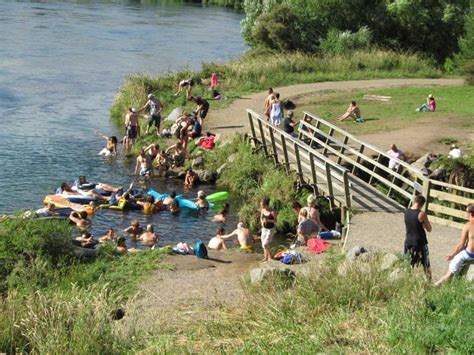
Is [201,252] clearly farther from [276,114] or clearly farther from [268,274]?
[276,114]

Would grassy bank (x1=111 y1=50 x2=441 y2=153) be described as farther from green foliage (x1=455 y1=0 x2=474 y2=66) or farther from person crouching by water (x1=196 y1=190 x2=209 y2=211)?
person crouching by water (x1=196 y1=190 x2=209 y2=211)

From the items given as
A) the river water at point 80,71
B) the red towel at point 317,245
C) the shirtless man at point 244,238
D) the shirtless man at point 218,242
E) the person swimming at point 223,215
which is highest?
the red towel at point 317,245

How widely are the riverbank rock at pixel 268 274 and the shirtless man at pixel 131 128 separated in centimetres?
1590

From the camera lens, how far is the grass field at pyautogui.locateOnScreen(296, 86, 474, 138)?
3019 centimetres

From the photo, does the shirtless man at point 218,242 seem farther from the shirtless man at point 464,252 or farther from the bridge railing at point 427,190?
the shirtless man at point 464,252

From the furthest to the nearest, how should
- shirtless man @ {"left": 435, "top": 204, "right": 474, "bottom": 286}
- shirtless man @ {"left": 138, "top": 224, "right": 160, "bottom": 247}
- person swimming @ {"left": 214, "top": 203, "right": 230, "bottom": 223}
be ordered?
person swimming @ {"left": 214, "top": 203, "right": 230, "bottom": 223}
shirtless man @ {"left": 138, "top": 224, "right": 160, "bottom": 247}
shirtless man @ {"left": 435, "top": 204, "right": 474, "bottom": 286}

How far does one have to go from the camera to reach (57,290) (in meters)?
13.7

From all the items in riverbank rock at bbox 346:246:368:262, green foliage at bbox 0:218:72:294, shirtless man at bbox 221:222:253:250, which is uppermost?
riverbank rock at bbox 346:246:368:262

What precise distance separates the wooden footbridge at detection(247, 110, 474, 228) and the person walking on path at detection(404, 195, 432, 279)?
369cm

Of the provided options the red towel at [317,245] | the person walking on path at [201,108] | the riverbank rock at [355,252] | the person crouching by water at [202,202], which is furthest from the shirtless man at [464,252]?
the person walking on path at [201,108]

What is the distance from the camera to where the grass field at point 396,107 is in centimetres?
3019

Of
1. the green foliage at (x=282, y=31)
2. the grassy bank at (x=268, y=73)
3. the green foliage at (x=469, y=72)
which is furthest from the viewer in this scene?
the green foliage at (x=282, y=31)

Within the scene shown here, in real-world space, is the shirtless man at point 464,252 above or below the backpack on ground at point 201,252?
above

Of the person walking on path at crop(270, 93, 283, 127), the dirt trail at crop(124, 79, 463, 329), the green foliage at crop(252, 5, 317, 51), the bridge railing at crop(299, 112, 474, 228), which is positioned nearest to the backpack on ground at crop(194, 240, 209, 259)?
the dirt trail at crop(124, 79, 463, 329)
